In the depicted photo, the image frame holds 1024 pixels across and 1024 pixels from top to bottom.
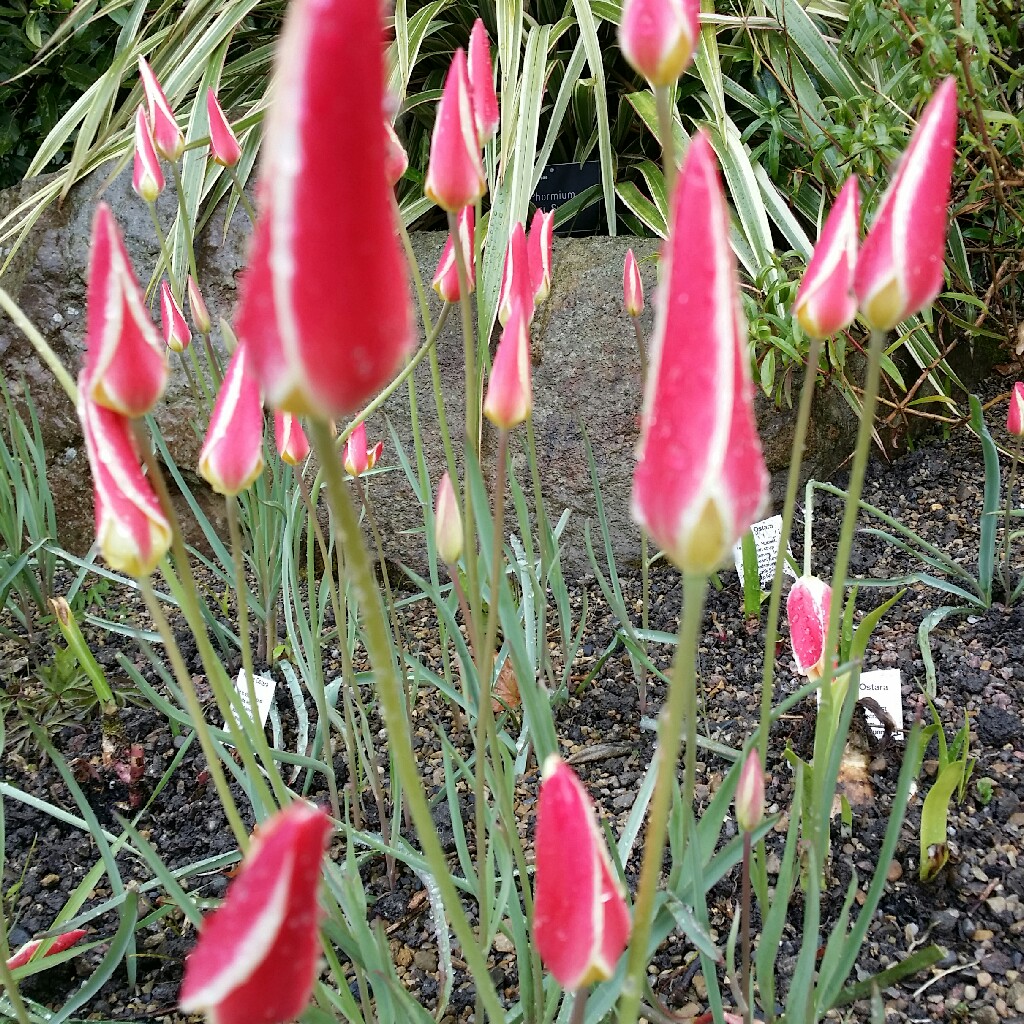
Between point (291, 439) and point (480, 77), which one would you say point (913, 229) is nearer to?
point (480, 77)

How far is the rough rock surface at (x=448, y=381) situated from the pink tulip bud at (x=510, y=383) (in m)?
0.86

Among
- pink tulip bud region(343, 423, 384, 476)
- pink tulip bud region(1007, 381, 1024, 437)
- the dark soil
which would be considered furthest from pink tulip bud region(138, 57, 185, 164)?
pink tulip bud region(1007, 381, 1024, 437)

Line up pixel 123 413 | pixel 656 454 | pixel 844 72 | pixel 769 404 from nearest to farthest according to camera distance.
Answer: pixel 656 454 → pixel 123 413 → pixel 769 404 → pixel 844 72

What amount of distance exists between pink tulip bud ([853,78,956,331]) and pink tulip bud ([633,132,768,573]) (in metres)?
0.15

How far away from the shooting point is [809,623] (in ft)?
2.01

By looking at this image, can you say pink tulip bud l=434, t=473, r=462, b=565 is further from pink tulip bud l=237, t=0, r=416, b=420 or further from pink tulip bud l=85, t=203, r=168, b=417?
pink tulip bud l=237, t=0, r=416, b=420

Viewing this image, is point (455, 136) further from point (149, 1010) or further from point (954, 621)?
point (954, 621)

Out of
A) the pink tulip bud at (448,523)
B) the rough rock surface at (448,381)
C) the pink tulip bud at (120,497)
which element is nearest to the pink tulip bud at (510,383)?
the pink tulip bud at (448,523)

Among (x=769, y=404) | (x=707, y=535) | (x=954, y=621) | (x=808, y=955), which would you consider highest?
(x=707, y=535)

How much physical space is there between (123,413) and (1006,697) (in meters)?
0.95

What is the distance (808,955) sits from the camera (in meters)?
0.46

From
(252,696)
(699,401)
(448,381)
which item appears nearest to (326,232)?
(699,401)

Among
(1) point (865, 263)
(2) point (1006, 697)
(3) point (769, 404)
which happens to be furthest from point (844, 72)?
(1) point (865, 263)

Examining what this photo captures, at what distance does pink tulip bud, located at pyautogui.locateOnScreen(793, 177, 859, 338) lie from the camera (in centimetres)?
45
